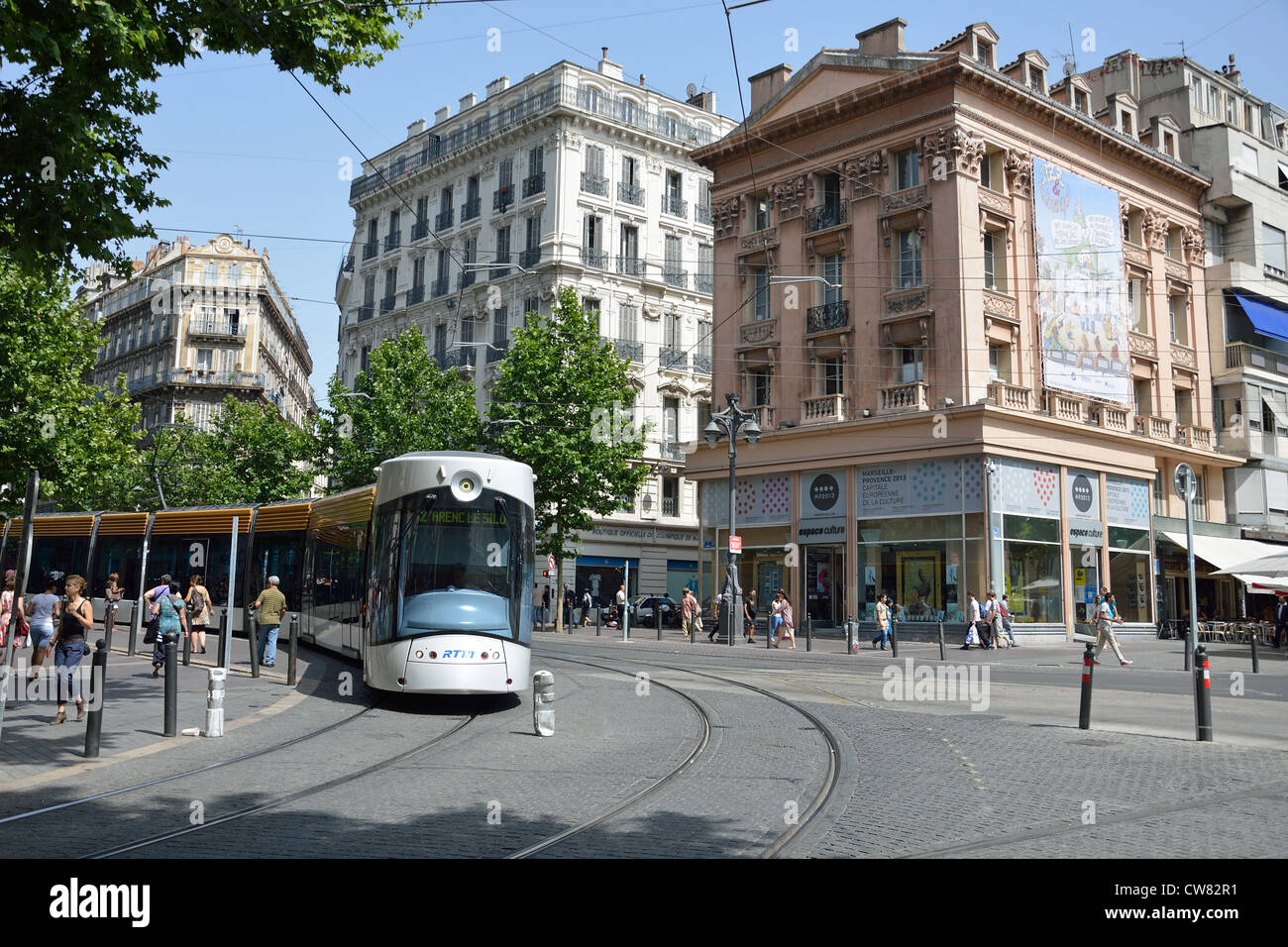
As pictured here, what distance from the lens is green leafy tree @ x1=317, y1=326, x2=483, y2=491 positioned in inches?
1702

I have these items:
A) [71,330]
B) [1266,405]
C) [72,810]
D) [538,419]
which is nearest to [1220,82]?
[1266,405]

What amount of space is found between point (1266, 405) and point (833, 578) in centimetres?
2021

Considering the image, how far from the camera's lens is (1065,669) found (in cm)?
2234

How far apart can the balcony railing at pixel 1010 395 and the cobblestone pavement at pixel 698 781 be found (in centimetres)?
1520

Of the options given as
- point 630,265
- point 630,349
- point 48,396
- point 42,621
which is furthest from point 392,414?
point 42,621

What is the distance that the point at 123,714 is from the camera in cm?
1268

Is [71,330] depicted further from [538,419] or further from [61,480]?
[538,419]

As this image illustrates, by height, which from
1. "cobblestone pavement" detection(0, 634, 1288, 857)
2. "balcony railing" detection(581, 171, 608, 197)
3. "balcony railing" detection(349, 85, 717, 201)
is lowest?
"cobblestone pavement" detection(0, 634, 1288, 857)

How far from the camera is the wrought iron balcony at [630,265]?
158 feet

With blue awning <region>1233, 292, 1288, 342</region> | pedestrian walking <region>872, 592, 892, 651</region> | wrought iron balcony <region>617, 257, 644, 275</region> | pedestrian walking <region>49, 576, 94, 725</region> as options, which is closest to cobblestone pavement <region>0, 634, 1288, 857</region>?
pedestrian walking <region>49, 576, 94, 725</region>

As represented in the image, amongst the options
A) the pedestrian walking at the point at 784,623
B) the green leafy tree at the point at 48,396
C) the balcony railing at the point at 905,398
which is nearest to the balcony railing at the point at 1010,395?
the balcony railing at the point at 905,398

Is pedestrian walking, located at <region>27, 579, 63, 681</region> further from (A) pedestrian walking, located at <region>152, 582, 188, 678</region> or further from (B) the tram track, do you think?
(B) the tram track

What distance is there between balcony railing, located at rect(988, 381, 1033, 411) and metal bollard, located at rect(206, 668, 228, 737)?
23884mm

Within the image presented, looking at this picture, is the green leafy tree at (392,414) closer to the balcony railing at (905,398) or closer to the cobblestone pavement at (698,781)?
the balcony railing at (905,398)
